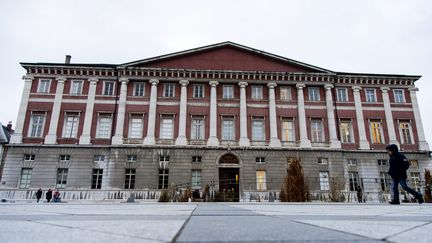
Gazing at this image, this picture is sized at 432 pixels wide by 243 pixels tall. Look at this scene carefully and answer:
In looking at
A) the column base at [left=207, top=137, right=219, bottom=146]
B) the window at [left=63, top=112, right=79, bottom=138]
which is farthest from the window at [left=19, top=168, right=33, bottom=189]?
the column base at [left=207, top=137, right=219, bottom=146]

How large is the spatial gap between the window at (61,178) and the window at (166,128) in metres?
9.22

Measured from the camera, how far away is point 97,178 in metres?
24.5

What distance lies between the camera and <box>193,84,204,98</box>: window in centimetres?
2756

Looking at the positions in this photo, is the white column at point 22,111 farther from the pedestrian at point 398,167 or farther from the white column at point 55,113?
the pedestrian at point 398,167

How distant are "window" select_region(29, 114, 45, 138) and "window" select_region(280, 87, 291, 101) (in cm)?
2392

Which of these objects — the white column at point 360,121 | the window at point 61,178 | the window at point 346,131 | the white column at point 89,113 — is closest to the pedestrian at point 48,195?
the window at point 61,178

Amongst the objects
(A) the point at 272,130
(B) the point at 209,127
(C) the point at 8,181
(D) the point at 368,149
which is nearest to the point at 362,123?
(D) the point at 368,149

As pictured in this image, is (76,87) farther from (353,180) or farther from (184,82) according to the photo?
(353,180)

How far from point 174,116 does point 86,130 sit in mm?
8420

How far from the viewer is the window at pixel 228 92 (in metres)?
27.8

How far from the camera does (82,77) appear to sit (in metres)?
27.3

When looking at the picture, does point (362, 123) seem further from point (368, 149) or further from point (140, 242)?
point (140, 242)

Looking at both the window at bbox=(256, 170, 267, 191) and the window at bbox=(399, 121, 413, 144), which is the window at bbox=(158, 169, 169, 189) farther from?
the window at bbox=(399, 121, 413, 144)

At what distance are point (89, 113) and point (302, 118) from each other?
833 inches
